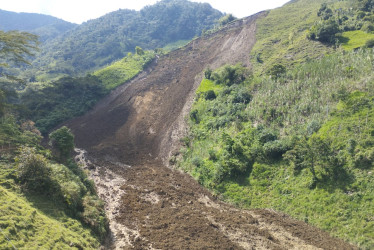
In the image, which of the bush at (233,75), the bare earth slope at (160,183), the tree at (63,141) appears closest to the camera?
the bare earth slope at (160,183)

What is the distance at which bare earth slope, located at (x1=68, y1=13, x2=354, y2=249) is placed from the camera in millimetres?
19766

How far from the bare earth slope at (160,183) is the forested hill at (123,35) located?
70.9 m

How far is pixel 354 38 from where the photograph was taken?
143 ft

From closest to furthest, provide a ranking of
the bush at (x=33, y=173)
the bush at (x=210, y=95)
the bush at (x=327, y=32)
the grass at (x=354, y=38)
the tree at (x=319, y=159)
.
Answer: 1. the bush at (x=33, y=173)
2. the tree at (x=319, y=159)
3. the grass at (x=354, y=38)
4. the bush at (x=210, y=95)
5. the bush at (x=327, y=32)

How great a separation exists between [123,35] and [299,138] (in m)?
149

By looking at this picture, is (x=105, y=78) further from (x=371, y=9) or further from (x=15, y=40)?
(x=371, y=9)

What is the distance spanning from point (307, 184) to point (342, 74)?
1784 cm

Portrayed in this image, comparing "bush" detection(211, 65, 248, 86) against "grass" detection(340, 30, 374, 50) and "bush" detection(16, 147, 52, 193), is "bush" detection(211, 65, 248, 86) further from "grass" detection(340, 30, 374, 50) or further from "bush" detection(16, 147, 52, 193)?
"bush" detection(16, 147, 52, 193)

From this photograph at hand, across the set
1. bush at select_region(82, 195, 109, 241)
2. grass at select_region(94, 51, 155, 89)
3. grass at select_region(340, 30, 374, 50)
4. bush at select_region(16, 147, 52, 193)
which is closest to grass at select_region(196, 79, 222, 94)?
grass at select_region(340, 30, 374, 50)

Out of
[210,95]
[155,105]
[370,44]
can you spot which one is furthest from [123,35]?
[370,44]

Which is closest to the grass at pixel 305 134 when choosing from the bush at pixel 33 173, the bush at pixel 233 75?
→ the bush at pixel 233 75

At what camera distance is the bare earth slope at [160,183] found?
1977 centimetres

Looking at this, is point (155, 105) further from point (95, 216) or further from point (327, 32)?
point (327, 32)

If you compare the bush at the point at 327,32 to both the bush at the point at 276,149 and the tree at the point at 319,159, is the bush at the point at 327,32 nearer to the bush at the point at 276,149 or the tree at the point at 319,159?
the bush at the point at 276,149
